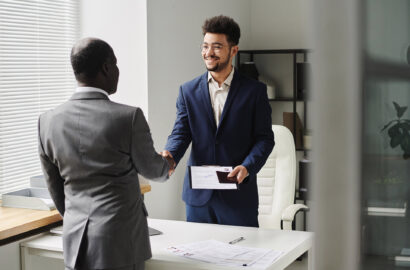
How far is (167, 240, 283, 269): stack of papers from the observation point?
6.98 ft

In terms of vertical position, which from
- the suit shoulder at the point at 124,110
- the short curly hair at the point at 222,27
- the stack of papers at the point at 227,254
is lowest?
the stack of papers at the point at 227,254

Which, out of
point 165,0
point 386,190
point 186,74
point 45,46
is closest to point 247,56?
point 186,74

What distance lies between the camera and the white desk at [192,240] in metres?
2.21

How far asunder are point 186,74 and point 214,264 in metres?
2.36

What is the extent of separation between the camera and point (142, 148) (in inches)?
79.0

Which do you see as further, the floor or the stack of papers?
the floor

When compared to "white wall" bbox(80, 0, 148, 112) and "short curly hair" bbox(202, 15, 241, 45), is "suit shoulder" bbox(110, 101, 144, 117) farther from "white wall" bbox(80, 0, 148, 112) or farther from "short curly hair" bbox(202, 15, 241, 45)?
"white wall" bbox(80, 0, 148, 112)

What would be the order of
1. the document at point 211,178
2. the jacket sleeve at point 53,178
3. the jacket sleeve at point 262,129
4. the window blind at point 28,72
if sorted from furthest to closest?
the window blind at point 28,72 < the jacket sleeve at point 262,129 < the document at point 211,178 < the jacket sleeve at point 53,178

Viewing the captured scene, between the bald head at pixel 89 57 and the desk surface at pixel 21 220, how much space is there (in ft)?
2.73

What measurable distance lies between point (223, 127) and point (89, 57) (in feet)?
2.98

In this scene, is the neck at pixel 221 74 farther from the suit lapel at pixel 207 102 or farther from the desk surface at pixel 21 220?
the desk surface at pixel 21 220

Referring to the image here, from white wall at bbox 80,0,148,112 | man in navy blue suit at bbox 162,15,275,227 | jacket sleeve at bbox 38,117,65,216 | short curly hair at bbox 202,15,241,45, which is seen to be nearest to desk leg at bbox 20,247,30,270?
jacket sleeve at bbox 38,117,65,216

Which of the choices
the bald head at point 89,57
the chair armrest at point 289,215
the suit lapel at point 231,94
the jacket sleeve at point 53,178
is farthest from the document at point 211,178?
the chair armrest at point 289,215

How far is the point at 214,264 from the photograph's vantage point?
2.12 metres
